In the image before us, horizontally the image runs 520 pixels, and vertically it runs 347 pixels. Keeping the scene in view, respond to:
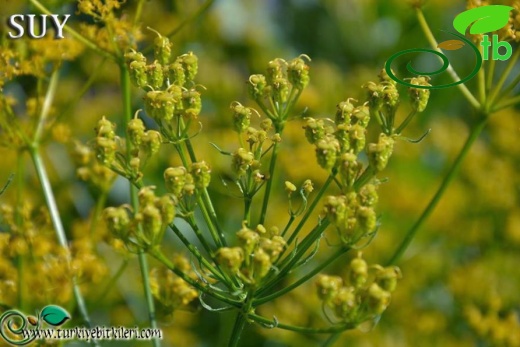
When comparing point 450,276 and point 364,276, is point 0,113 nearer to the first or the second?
point 364,276

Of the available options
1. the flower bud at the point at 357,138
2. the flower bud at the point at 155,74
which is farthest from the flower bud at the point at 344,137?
the flower bud at the point at 155,74

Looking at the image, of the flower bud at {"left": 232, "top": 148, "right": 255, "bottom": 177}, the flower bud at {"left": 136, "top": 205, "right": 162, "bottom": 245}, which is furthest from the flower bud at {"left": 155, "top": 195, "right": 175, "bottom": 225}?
the flower bud at {"left": 232, "top": 148, "right": 255, "bottom": 177}

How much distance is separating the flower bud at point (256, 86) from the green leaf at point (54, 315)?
0.83 metres

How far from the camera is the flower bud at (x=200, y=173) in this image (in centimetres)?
194

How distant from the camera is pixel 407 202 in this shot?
180 inches

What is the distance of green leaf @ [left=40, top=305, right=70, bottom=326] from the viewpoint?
245 cm

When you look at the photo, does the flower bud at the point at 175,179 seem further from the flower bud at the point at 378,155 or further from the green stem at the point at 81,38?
the green stem at the point at 81,38

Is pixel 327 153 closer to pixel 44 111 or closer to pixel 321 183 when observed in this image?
pixel 44 111

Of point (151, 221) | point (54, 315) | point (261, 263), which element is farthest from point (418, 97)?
point (54, 315)

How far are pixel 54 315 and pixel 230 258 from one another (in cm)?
89

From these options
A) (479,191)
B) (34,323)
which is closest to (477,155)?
(479,191)

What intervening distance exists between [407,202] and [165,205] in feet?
9.51

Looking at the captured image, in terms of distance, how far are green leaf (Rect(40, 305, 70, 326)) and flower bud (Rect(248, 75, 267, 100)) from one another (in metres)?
0.83

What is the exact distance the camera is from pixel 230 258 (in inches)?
70.6
